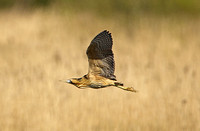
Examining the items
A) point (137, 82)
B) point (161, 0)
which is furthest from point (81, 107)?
point (161, 0)

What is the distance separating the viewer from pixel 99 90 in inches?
255

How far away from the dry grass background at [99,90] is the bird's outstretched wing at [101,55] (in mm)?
1261

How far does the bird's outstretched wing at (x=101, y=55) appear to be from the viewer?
4.61 m

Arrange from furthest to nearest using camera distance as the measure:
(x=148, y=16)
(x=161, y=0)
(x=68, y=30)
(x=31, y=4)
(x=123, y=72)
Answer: (x=31, y=4), (x=161, y=0), (x=148, y=16), (x=68, y=30), (x=123, y=72)

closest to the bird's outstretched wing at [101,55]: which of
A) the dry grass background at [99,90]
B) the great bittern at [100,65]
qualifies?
the great bittern at [100,65]

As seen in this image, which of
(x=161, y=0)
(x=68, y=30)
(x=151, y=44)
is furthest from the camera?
(x=161, y=0)

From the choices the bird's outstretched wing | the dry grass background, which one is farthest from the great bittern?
the dry grass background

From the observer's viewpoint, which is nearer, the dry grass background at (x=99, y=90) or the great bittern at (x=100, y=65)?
the great bittern at (x=100, y=65)

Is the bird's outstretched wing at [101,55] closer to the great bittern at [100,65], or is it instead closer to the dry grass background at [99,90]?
the great bittern at [100,65]

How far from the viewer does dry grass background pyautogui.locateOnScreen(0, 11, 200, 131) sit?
5.86 metres

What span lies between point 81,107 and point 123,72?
1.49m

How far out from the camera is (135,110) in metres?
6.04

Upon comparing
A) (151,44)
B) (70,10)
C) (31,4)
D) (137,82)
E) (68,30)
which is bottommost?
(137,82)

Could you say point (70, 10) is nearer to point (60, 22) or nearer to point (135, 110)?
point (60, 22)
